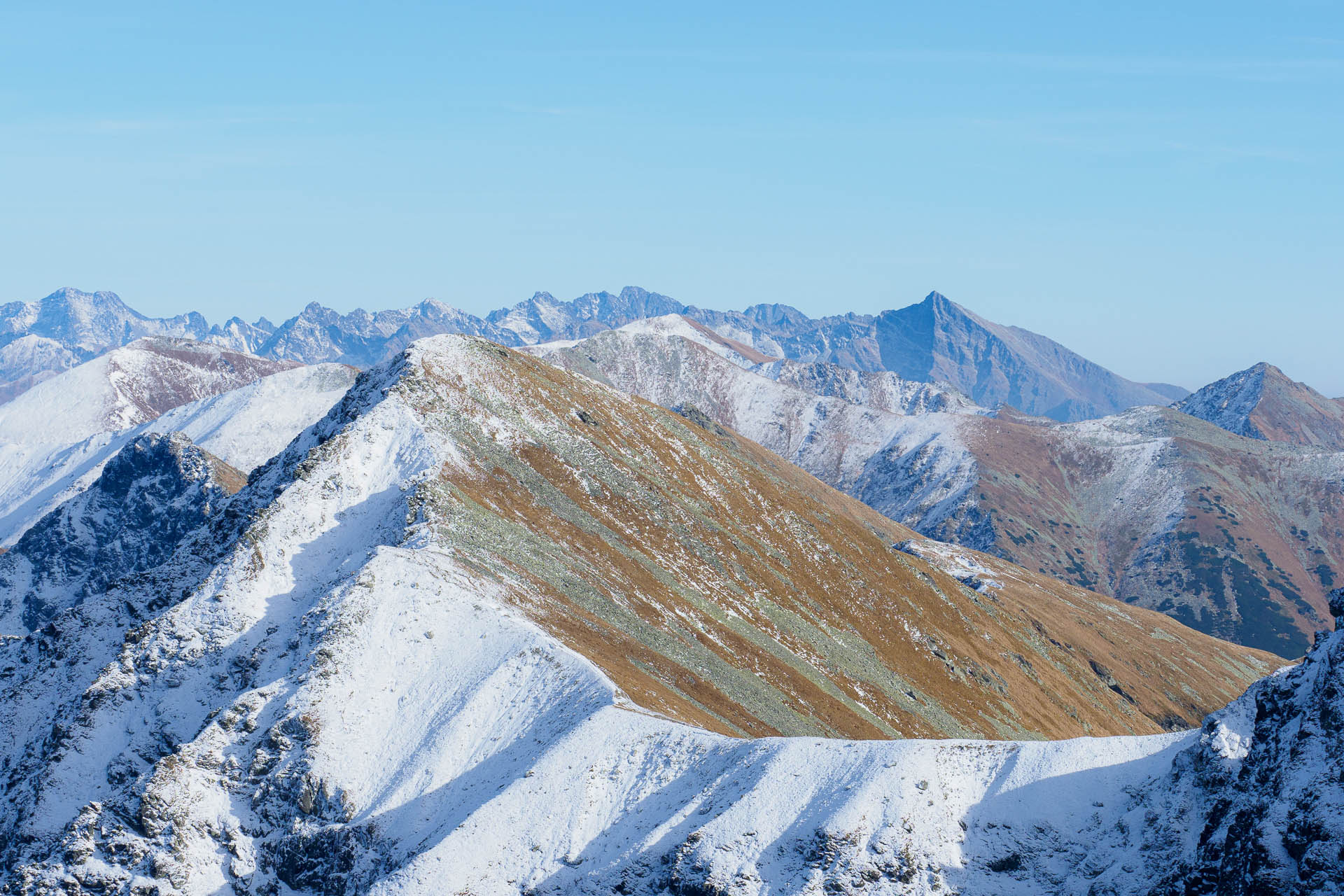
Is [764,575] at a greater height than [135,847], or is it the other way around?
[764,575]

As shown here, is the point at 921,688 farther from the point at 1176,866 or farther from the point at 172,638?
the point at 172,638

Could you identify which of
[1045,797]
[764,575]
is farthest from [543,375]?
[1045,797]

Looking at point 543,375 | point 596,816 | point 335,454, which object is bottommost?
point 596,816

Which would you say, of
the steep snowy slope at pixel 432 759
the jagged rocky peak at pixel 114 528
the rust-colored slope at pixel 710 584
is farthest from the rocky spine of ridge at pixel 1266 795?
the jagged rocky peak at pixel 114 528

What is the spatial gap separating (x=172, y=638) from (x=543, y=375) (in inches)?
2961

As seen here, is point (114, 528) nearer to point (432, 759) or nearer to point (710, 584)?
point (710, 584)

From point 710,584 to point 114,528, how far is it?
134 metres

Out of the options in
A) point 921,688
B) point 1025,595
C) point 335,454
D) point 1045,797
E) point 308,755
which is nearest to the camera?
point 1045,797

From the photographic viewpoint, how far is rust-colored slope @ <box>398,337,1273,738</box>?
9456 cm

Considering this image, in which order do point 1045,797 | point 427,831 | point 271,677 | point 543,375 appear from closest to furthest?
1. point 1045,797
2. point 427,831
3. point 271,677
4. point 543,375

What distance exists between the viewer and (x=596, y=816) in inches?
2394

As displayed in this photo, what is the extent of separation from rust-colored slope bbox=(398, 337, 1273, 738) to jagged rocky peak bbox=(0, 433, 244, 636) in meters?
78.4

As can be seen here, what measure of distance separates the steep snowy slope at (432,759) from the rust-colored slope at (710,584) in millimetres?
1851

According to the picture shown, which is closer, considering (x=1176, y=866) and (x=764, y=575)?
(x=1176, y=866)
